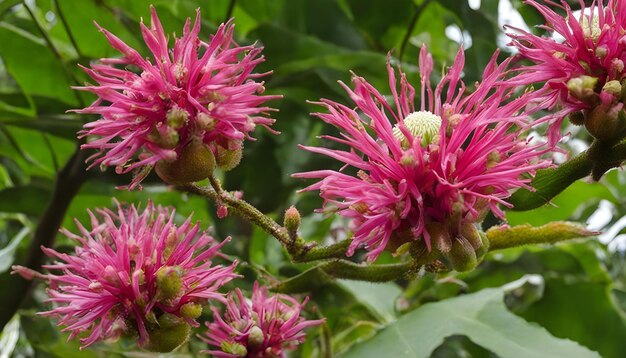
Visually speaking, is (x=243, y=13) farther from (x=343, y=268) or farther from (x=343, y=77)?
(x=343, y=268)

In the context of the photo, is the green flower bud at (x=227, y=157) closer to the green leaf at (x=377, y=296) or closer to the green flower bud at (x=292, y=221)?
the green flower bud at (x=292, y=221)

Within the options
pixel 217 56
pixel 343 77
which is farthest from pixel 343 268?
pixel 343 77

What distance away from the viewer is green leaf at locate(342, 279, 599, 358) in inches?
45.8

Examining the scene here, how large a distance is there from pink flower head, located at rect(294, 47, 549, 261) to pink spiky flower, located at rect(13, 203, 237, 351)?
0.63ft

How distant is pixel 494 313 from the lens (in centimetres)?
127

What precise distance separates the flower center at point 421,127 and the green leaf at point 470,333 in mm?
378

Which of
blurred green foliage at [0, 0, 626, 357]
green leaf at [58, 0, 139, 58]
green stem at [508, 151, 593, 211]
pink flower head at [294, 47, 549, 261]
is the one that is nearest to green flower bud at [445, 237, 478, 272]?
pink flower head at [294, 47, 549, 261]

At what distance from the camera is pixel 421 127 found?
0.92m

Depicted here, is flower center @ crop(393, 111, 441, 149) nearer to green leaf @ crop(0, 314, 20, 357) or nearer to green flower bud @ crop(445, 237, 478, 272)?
green flower bud @ crop(445, 237, 478, 272)

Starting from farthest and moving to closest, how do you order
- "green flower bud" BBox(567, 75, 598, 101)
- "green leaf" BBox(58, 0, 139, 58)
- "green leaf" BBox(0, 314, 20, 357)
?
"green leaf" BBox(0, 314, 20, 357)
"green leaf" BBox(58, 0, 139, 58)
"green flower bud" BBox(567, 75, 598, 101)

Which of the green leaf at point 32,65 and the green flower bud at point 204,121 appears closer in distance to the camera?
the green flower bud at point 204,121

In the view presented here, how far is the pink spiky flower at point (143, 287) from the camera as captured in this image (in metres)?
0.96

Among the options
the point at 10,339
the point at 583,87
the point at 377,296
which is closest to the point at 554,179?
the point at 583,87

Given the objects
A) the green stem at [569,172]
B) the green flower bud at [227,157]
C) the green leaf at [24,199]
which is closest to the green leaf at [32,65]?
the green leaf at [24,199]
